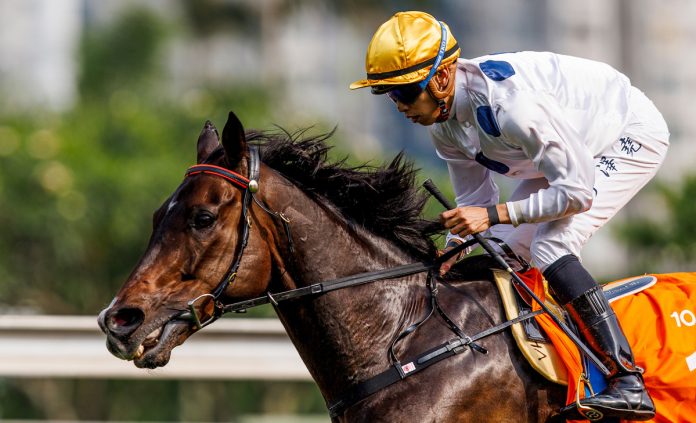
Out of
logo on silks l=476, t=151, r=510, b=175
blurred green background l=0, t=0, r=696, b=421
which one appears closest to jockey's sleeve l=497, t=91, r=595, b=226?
logo on silks l=476, t=151, r=510, b=175

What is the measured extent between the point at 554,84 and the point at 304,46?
5329cm

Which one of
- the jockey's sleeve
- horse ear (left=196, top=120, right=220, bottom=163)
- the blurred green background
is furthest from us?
the blurred green background

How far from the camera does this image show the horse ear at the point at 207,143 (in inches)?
173

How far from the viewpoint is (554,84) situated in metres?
4.37

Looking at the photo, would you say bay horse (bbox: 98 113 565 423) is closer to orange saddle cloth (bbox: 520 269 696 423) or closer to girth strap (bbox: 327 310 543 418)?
girth strap (bbox: 327 310 543 418)

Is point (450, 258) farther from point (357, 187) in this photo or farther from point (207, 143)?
point (207, 143)

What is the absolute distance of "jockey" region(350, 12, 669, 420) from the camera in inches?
163

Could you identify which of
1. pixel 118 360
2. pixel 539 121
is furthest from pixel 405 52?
pixel 118 360

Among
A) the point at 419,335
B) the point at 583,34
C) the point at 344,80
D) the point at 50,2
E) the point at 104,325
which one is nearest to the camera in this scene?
the point at 104,325

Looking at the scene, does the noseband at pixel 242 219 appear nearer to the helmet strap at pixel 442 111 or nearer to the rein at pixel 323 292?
the rein at pixel 323 292

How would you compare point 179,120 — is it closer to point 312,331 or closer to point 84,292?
point 84,292

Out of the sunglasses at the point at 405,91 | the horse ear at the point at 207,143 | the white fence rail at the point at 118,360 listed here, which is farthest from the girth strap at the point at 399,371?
the white fence rail at the point at 118,360

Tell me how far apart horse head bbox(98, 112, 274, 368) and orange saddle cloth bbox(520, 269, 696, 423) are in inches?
42.0

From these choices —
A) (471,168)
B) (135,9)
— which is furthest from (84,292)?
(135,9)
